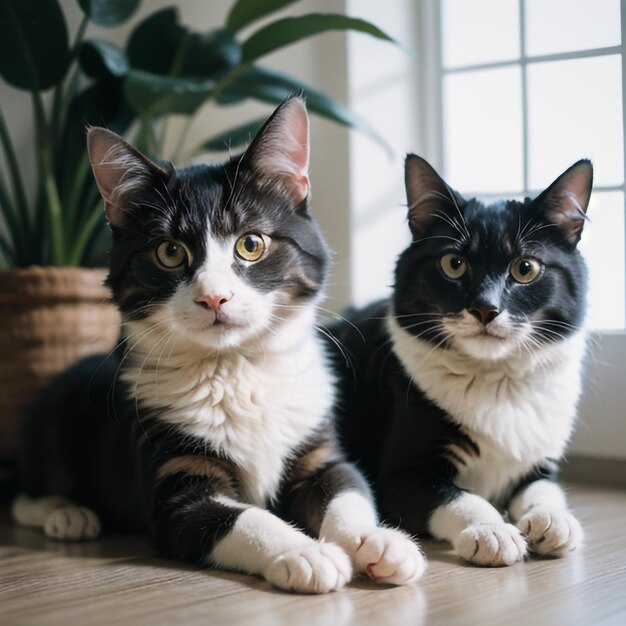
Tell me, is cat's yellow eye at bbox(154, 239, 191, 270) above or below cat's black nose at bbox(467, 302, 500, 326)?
above

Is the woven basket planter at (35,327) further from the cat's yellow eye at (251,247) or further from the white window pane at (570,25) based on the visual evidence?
the white window pane at (570,25)

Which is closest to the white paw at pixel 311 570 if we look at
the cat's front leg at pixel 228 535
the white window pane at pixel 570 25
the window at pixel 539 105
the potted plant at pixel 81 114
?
the cat's front leg at pixel 228 535

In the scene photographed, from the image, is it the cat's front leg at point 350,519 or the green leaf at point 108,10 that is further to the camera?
the green leaf at point 108,10

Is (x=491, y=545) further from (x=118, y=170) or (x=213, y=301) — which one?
(x=118, y=170)

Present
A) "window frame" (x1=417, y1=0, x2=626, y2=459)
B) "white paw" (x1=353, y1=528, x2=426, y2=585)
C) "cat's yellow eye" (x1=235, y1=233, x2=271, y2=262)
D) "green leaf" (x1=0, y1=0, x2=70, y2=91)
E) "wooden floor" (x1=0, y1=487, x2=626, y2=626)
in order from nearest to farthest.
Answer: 1. "wooden floor" (x1=0, y1=487, x2=626, y2=626)
2. "white paw" (x1=353, y1=528, x2=426, y2=585)
3. "cat's yellow eye" (x1=235, y1=233, x2=271, y2=262)
4. "window frame" (x1=417, y1=0, x2=626, y2=459)
5. "green leaf" (x1=0, y1=0, x2=70, y2=91)

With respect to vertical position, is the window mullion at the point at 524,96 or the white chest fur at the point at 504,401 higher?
the window mullion at the point at 524,96

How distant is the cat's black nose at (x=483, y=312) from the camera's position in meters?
1.57

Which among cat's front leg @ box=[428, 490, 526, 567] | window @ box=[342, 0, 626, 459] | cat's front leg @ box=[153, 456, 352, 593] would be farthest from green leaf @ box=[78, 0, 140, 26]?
cat's front leg @ box=[428, 490, 526, 567]

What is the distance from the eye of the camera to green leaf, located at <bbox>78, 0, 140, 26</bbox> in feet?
7.49

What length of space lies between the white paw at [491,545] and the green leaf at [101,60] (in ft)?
4.81

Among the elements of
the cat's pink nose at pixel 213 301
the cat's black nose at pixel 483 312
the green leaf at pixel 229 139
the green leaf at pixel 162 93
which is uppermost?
the green leaf at pixel 162 93

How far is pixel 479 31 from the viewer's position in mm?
2619

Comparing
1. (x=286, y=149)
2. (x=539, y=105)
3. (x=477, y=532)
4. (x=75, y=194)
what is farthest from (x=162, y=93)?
(x=477, y=532)

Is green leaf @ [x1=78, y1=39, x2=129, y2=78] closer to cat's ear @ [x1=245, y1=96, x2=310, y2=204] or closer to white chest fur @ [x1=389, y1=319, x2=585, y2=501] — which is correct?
cat's ear @ [x1=245, y1=96, x2=310, y2=204]
